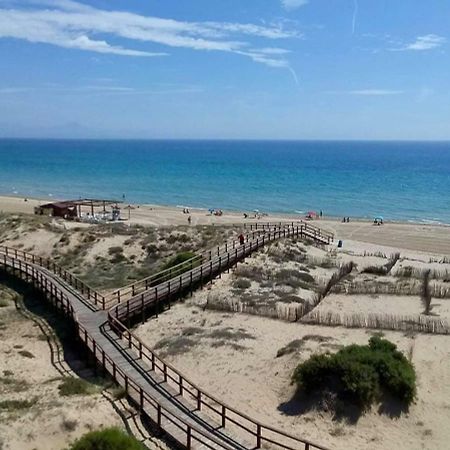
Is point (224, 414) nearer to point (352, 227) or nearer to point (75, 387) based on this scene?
point (75, 387)

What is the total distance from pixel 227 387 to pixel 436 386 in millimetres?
6172

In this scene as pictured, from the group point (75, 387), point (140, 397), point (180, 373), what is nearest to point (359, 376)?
point (180, 373)

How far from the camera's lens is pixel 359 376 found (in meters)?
15.1

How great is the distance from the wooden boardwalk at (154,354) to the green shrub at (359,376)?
2220mm

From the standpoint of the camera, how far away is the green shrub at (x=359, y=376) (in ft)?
48.8

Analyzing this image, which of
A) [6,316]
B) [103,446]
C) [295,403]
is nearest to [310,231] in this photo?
[6,316]

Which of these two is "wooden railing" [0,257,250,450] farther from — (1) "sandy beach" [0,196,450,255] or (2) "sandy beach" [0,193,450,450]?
(1) "sandy beach" [0,196,450,255]

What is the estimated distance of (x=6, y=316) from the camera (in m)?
23.7

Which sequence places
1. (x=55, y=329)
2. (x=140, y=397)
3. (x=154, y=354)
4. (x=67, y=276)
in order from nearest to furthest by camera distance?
1. (x=140, y=397)
2. (x=154, y=354)
3. (x=55, y=329)
4. (x=67, y=276)

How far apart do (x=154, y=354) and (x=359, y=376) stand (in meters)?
6.07

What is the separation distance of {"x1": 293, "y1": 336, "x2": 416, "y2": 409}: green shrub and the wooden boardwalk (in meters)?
2.22

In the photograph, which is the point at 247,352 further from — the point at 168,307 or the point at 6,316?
the point at 6,316

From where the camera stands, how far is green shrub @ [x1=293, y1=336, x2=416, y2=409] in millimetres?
14883

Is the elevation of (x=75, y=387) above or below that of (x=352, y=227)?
above
